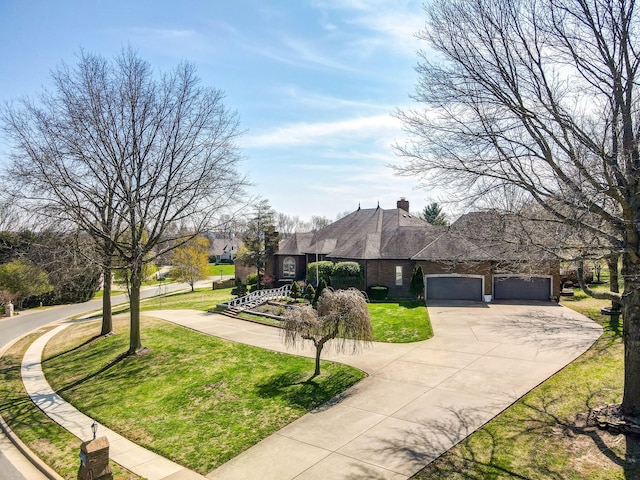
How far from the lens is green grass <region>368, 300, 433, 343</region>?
19.0 m

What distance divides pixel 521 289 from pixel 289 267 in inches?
748

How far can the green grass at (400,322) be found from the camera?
19000 millimetres

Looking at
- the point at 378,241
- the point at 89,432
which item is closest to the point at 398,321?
the point at 378,241

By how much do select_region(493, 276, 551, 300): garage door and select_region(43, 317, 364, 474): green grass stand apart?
56.9 ft

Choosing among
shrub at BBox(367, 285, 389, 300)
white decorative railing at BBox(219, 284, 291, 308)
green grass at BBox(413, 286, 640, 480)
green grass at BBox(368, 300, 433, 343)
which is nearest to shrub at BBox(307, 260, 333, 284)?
white decorative railing at BBox(219, 284, 291, 308)

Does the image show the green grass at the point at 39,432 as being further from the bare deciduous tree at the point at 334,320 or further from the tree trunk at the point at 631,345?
the tree trunk at the point at 631,345

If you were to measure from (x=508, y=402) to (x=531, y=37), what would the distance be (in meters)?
9.22

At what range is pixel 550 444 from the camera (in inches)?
364

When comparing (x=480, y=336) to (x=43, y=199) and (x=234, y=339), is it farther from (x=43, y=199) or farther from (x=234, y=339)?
(x=43, y=199)

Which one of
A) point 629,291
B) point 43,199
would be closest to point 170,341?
point 43,199

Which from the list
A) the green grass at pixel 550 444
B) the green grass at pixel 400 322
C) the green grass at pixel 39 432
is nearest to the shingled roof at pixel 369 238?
the green grass at pixel 400 322

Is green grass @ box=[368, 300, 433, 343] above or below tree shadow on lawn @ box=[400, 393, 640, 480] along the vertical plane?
above

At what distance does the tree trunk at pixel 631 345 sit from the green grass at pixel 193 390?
7.38 metres

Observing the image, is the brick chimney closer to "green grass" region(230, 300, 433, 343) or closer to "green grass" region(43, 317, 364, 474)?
"green grass" region(230, 300, 433, 343)
